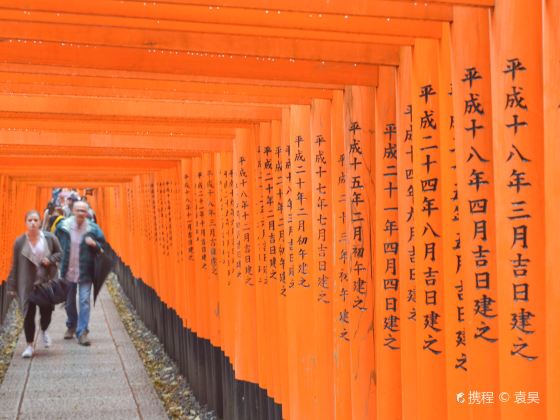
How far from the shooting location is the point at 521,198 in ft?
11.1

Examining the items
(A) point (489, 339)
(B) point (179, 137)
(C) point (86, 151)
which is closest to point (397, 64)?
(A) point (489, 339)

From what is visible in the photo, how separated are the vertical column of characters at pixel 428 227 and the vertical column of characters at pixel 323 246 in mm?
1554

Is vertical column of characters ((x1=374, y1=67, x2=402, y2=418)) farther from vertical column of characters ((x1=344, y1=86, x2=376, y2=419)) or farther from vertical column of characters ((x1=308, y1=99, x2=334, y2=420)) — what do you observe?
vertical column of characters ((x1=308, y1=99, x2=334, y2=420))

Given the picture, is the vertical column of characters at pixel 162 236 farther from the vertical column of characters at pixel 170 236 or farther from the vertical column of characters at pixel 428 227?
the vertical column of characters at pixel 428 227

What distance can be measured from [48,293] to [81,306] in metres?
1.51

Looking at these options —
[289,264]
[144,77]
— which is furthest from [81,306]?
[144,77]

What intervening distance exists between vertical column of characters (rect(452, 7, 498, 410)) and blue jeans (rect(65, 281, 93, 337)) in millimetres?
10362

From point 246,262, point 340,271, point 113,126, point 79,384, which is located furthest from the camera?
point 79,384

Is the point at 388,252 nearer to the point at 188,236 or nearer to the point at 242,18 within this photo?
the point at 242,18

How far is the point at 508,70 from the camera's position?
134 inches

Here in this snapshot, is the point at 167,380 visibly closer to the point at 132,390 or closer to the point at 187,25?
the point at 132,390

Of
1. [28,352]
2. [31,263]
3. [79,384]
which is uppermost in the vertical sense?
[31,263]

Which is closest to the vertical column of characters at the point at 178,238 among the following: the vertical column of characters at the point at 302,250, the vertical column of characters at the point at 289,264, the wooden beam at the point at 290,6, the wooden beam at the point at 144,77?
the vertical column of characters at the point at 289,264

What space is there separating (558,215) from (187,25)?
1967 millimetres
